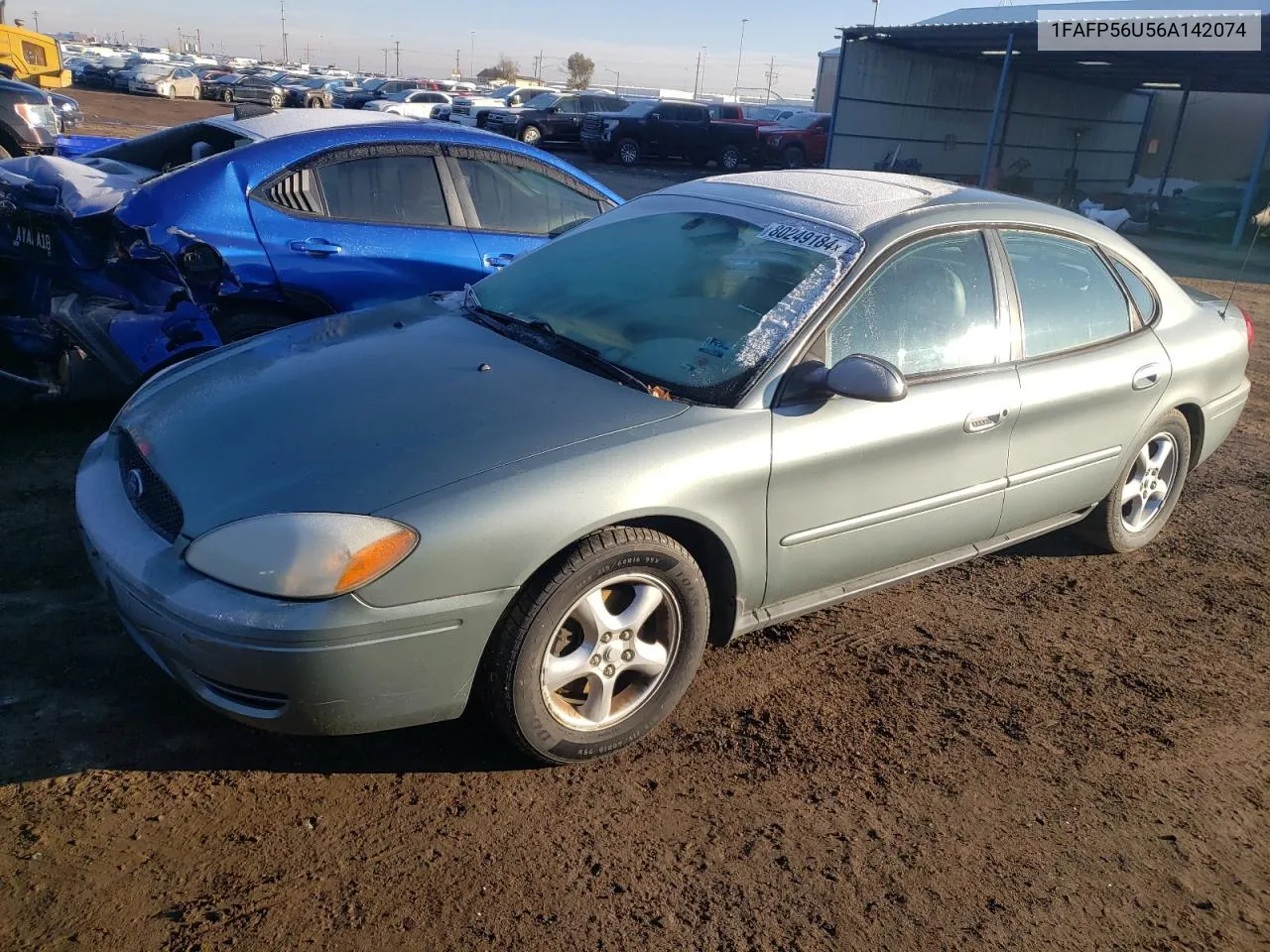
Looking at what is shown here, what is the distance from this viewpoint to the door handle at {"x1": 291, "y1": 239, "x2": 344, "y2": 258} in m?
4.80

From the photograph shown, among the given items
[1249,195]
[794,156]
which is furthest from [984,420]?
[794,156]

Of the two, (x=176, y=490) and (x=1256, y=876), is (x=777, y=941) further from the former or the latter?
(x=176, y=490)

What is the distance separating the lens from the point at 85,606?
338cm

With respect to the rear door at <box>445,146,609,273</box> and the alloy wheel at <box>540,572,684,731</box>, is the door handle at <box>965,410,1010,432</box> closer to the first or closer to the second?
the alloy wheel at <box>540,572,684,731</box>

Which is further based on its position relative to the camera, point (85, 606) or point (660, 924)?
point (85, 606)

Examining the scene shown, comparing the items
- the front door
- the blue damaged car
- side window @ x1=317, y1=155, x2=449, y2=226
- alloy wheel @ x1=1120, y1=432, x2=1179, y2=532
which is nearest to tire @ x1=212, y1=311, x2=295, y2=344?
the blue damaged car

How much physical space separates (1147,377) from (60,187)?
4.89 metres

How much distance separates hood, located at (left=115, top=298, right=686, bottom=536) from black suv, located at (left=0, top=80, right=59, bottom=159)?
10695mm

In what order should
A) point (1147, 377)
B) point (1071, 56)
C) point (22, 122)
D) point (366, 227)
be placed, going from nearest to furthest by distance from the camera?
point (1147, 377), point (366, 227), point (22, 122), point (1071, 56)

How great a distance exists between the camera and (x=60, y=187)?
181 inches

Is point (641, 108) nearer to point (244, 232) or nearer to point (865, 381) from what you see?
point (244, 232)

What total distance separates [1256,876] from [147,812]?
290cm

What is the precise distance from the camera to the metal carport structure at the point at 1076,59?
65.5 feet

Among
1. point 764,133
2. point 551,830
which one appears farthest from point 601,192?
point 764,133
